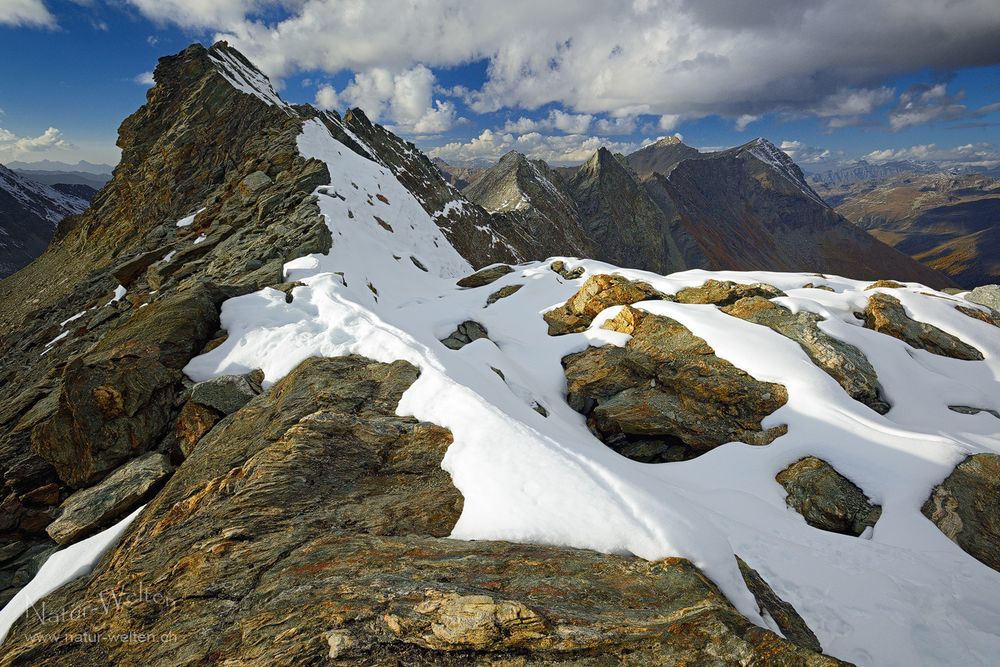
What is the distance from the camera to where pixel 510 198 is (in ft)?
344

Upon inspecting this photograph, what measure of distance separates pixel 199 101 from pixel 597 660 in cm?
6098

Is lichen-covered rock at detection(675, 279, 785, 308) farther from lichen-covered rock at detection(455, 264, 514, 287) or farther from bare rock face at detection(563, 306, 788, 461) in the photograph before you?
lichen-covered rock at detection(455, 264, 514, 287)

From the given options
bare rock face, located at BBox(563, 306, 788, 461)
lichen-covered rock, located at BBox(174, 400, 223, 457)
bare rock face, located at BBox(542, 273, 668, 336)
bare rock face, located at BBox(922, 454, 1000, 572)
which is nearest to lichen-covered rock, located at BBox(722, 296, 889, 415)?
bare rock face, located at BBox(563, 306, 788, 461)

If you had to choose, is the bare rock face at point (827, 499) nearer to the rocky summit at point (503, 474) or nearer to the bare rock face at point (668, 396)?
the rocky summit at point (503, 474)

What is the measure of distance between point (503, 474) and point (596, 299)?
14.1m

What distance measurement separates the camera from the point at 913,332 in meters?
16.8

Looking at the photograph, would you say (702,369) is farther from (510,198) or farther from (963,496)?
(510,198)

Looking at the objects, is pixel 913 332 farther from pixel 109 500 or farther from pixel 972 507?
pixel 109 500

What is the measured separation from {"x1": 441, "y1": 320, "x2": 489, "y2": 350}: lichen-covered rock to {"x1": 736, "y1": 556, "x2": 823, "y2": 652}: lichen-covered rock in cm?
1323

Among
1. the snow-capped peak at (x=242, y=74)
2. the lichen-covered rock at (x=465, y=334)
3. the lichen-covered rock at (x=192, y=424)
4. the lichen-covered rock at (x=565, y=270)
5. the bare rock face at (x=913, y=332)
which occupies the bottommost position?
the lichen-covered rock at (x=192, y=424)

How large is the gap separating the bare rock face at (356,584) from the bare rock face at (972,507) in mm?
8219

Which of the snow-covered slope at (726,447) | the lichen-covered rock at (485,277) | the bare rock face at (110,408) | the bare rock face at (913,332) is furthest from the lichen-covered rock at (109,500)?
the bare rock face at (913,332)

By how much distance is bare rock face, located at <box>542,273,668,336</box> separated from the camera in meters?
19.4

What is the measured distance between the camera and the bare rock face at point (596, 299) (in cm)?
1941
